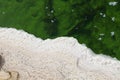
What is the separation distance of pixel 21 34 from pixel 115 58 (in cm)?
215

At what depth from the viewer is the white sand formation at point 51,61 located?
6219 millimetres

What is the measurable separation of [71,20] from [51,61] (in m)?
1.28

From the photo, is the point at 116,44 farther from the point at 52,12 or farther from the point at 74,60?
the point at 52,12

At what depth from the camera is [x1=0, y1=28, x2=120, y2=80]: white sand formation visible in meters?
6.22

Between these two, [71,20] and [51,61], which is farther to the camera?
[71,20]

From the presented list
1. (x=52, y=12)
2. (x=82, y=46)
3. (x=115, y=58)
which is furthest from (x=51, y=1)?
(x=115, y=58)

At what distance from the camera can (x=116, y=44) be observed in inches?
263

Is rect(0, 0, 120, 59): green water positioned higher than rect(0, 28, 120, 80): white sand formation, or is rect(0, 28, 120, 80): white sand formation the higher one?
rect(0, 0, 120, 59): green water

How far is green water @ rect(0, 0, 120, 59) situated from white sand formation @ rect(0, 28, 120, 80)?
244 mm

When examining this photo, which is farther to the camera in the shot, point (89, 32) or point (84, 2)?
point (84, 2)

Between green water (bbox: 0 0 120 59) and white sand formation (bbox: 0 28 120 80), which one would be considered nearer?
white sand formation (bbox: 0 28 120 80)

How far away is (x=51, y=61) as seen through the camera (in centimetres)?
655

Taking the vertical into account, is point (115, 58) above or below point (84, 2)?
below

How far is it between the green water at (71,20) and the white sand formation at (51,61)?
0.80 ft
